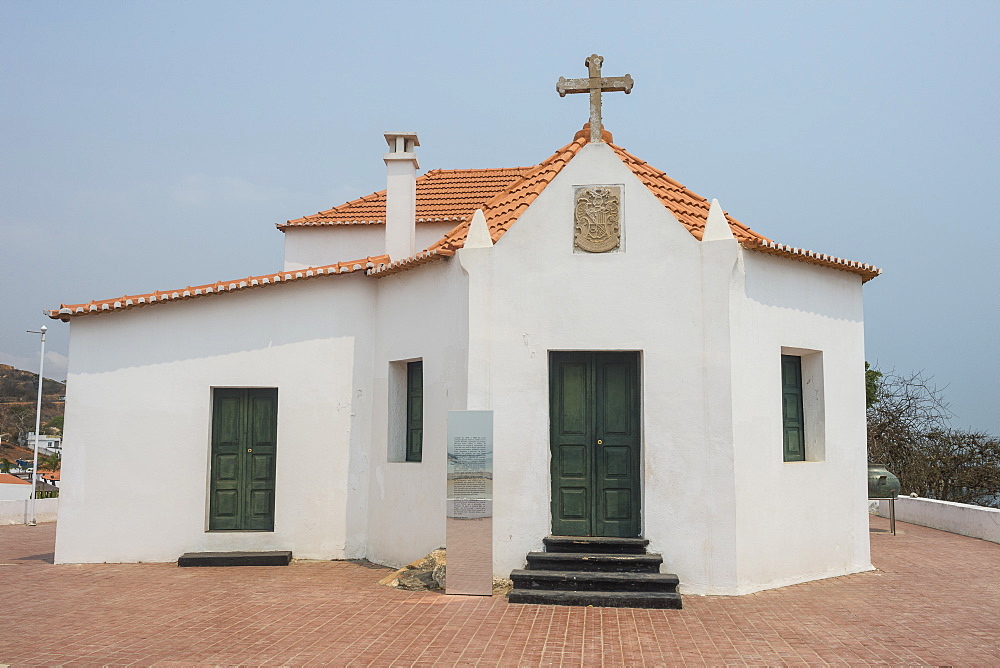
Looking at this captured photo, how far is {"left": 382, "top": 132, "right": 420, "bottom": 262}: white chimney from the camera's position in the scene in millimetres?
12805

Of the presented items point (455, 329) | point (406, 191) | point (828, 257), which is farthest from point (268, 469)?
point (828, 257)

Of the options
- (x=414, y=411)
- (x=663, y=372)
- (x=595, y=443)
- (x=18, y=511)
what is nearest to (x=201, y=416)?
(x=414, y=411)

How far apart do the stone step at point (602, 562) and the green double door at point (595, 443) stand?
23.4 inches

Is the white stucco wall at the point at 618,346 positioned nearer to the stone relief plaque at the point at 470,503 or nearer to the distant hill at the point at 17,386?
the stone relief plaque at the point at 470,503

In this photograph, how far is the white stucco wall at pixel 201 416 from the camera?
451 inches

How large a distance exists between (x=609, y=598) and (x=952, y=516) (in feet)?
33.7

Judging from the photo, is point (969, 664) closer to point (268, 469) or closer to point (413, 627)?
point (413, 627)

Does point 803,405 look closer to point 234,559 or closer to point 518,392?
point 518,392

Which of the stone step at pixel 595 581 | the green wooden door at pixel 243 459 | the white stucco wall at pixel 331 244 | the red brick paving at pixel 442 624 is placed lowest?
the red brick paving at pixel 442 624

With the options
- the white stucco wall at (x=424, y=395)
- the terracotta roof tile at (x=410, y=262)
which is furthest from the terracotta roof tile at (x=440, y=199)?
the white stucco wall at (x=424, y=395)

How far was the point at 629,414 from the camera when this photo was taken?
32.2ft

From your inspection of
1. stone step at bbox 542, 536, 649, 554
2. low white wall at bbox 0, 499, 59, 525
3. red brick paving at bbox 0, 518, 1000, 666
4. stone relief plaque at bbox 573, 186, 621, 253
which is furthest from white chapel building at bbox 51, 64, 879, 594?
low white wall at bbox 0, 499, 59, 525

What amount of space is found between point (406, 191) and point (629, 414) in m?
5.50

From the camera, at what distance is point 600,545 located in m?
9.27
